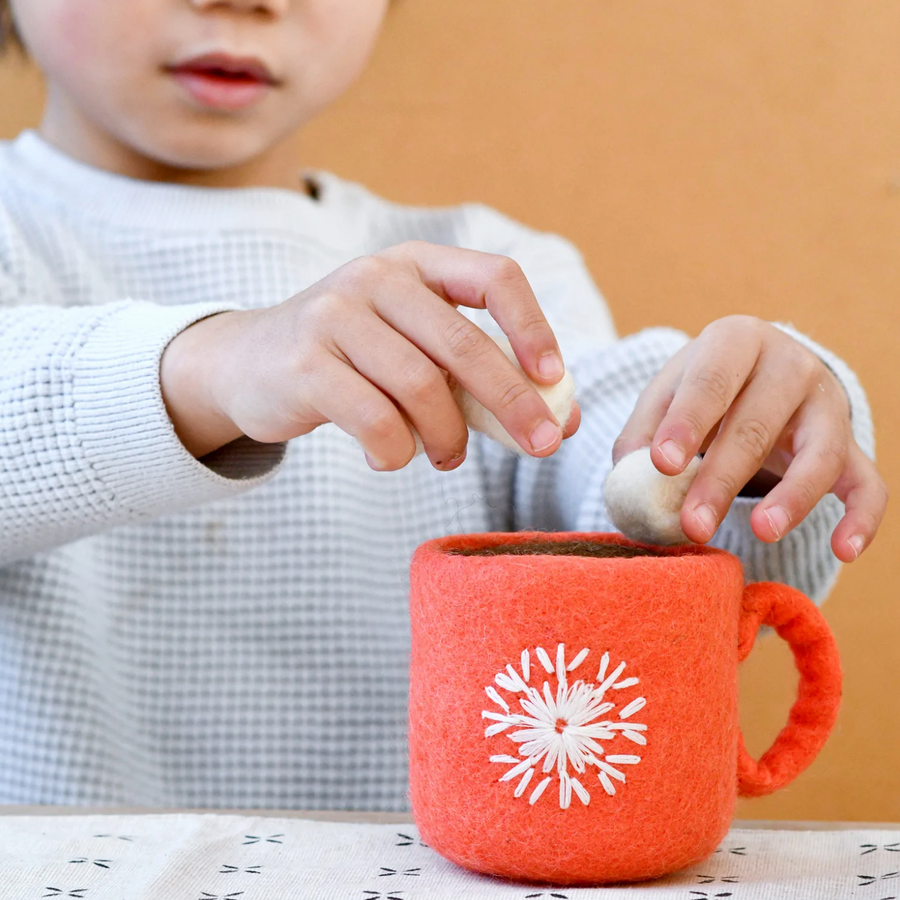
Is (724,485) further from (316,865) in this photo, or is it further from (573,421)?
(316,865)

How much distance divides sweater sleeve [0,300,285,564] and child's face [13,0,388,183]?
21cm

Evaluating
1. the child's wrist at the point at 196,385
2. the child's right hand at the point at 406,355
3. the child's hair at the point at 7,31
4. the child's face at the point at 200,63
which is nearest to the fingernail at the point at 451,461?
the child's right hand at the point at 406,355

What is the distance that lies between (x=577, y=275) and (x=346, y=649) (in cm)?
34

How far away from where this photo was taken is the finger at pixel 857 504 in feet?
1.37

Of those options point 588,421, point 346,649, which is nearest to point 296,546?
point 346,649

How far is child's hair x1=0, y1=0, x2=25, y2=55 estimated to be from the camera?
0.75 meters

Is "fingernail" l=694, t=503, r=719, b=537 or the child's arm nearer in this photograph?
"fingernail" l=694, t=503, r=719, b=537

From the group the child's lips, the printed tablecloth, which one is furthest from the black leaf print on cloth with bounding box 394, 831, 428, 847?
the child's lips

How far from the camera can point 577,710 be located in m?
0.32

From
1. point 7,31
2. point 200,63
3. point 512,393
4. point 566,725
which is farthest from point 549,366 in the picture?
point 7,31

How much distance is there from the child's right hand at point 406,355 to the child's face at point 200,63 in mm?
327

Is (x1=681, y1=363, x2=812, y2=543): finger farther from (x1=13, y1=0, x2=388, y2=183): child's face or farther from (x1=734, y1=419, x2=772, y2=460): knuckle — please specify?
(x1=13, y1=0, x2=388, y2=183): child's face

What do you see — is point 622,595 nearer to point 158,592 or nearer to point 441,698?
point 441,698

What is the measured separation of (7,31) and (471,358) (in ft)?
1.95
